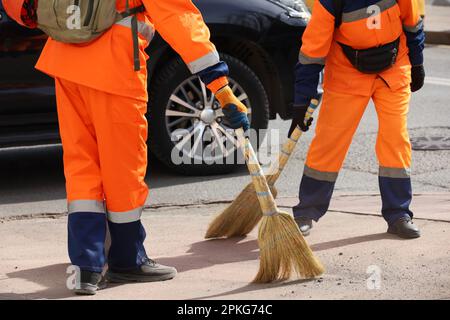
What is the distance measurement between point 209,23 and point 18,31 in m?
1.35

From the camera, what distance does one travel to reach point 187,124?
8.55 meters

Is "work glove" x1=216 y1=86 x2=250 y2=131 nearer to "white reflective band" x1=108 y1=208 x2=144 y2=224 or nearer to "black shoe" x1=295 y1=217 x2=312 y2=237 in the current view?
"white reflective band" x1=108 y1=208 x2=144 y2=224

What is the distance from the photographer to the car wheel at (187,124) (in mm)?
8454

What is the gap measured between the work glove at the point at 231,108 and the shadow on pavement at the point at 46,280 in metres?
1.10

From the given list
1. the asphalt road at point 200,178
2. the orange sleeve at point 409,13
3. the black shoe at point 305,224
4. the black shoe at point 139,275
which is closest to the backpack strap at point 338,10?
the orange sleeve at point 409,13

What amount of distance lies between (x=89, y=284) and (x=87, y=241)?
20cm

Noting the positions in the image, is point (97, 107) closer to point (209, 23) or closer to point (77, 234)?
point (77, 234)

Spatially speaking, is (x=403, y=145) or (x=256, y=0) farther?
(x=256, y=0)

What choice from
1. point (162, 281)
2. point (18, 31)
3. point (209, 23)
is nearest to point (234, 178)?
point (209, 23)

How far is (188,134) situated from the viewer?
27.9 ft

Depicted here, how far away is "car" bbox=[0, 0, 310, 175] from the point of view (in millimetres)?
8031

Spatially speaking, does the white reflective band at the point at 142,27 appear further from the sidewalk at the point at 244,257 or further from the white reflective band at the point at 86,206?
the sidewalk at the point at 244,257

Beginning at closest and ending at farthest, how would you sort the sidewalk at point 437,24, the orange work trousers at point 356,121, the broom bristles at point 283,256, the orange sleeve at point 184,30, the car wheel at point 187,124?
the orange sleeve at point 184,30 < the broom bristles at point 283,256 < the orange work trousers at point 356,121 < the car wheel at point 187,124 < the sidewalk at point 437,24

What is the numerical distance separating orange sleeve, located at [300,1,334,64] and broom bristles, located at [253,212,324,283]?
3.90ft
